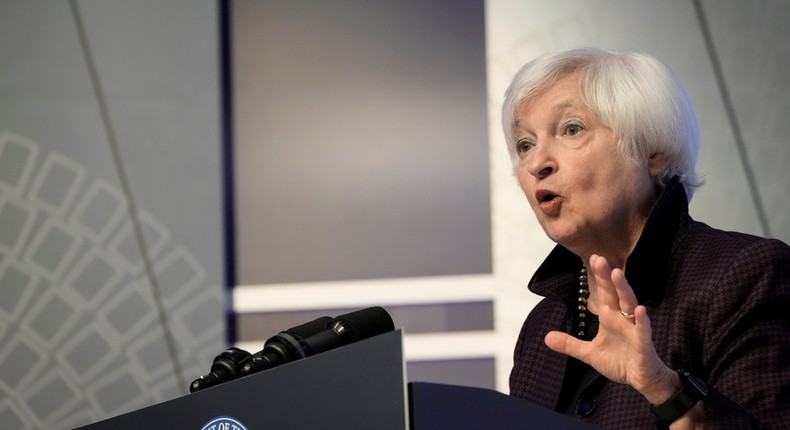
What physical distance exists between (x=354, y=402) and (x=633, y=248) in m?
0.90

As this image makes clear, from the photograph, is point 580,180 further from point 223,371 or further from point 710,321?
point 223,371

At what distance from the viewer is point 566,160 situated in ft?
5.07

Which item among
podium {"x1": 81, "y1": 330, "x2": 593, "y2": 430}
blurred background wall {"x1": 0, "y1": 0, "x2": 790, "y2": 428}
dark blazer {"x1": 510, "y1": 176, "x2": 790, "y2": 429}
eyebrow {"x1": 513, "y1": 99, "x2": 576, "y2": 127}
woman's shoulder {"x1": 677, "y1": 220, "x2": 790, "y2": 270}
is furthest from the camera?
blurred background wall {"x1": 0, "y1": 0, "x2": 790, "y2": 428}

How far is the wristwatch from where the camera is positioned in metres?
1.12

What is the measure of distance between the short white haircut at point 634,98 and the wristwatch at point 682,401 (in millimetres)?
516

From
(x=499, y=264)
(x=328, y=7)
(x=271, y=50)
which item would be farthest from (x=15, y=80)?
(x=499, y=264)

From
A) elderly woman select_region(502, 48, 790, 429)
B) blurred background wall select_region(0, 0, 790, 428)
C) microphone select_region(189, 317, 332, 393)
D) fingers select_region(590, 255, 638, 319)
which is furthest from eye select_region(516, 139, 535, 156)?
blurred background wall select_region(0, 0, 790, 428)

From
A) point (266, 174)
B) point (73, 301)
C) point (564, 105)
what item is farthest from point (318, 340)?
point (73, 301)

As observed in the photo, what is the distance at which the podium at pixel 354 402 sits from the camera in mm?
759

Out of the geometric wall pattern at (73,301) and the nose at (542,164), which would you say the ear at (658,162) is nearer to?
the nose at (542,164)

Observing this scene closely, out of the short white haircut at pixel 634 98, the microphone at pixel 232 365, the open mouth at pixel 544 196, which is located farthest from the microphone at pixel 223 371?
the short white haircut at pixel 634 98

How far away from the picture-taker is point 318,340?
0.96 metres

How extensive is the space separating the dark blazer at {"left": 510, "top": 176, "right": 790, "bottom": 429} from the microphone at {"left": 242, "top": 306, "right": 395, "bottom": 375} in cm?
46

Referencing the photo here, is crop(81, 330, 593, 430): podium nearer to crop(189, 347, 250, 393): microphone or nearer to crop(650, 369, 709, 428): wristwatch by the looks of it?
crop(189, 347, 250, 393): microphone
